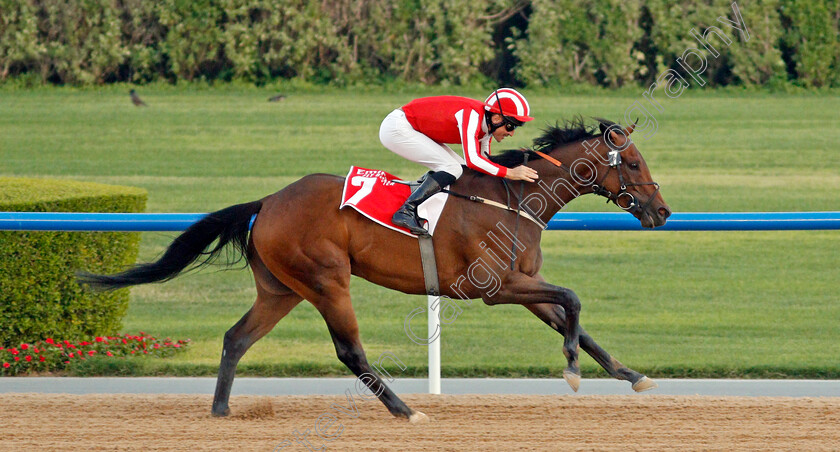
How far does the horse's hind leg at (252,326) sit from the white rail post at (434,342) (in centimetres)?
69

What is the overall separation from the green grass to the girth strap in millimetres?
1837

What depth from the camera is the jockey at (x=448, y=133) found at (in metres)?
4.74

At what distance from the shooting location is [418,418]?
4832 millimetres

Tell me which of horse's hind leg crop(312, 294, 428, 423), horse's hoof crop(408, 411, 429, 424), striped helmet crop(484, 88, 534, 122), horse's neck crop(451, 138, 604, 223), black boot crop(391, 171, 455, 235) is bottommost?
horse's hoof crop(408, 411, 429, 424)

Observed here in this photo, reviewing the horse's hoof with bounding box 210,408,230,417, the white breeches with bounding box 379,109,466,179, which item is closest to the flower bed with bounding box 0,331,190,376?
the horse's hoof with bounding box 210,408,230,417

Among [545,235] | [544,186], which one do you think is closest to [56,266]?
[544,186]

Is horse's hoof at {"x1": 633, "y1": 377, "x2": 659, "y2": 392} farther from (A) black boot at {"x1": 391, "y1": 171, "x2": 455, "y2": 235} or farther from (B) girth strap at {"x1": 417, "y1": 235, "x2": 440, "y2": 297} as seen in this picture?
(A) black boot at {"x1": 391, "y1": 171, "x2": 455, "y2": 235}

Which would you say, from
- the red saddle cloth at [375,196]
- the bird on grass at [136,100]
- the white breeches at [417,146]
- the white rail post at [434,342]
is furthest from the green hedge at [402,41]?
the red saddle cloth at [375,196]

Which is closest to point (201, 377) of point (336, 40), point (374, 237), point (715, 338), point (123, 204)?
point (123, 204)

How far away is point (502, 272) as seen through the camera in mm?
4742

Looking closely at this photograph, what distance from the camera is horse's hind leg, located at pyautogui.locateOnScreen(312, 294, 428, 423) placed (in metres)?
4.84

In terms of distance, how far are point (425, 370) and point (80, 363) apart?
198 cm

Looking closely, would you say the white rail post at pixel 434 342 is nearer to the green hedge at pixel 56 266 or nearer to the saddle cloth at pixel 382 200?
the saddle cloth at pixel 382 200

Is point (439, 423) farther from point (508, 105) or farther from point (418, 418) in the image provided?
point (508, 105)
